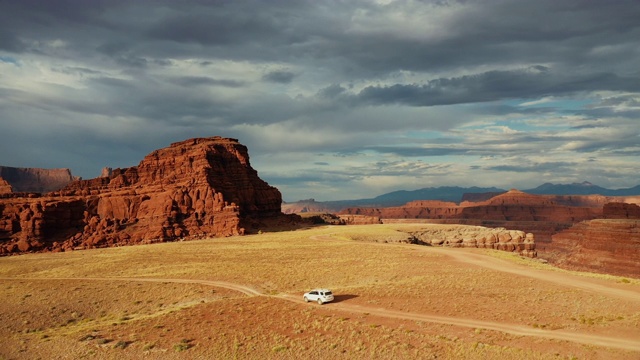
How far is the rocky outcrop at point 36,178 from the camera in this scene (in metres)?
183

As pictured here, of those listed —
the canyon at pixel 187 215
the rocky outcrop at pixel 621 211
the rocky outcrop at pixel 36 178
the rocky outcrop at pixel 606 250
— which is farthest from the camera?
the rocky outcrop at pixel 36 178

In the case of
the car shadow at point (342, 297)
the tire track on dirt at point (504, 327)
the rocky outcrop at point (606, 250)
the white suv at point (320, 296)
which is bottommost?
the rocky outcrop at point (606, 250)

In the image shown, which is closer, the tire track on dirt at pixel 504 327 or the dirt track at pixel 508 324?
the tire track on dirt at pixel 504 327

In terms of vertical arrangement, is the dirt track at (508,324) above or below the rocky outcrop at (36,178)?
below

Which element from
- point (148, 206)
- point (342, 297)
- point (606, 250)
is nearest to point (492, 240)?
point (606, 250)

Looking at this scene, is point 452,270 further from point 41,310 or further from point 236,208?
point 236,208

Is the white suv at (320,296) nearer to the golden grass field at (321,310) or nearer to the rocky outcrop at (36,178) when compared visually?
the golden grass field at (321,310)

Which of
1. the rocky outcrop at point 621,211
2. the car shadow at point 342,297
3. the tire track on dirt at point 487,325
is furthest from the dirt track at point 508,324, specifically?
the rocky outcrop at point 621,211

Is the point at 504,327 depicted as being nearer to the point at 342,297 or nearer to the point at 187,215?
the point at 342,297

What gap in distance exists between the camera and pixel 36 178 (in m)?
191

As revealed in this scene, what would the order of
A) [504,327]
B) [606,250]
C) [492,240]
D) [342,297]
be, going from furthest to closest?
[606,250] → [492,240] → [342,297] → [504,327]

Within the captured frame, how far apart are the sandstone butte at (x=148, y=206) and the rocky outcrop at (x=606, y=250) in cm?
6430

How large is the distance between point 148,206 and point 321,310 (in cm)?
6362

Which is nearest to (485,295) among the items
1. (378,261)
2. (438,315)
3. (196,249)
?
(438,315)
